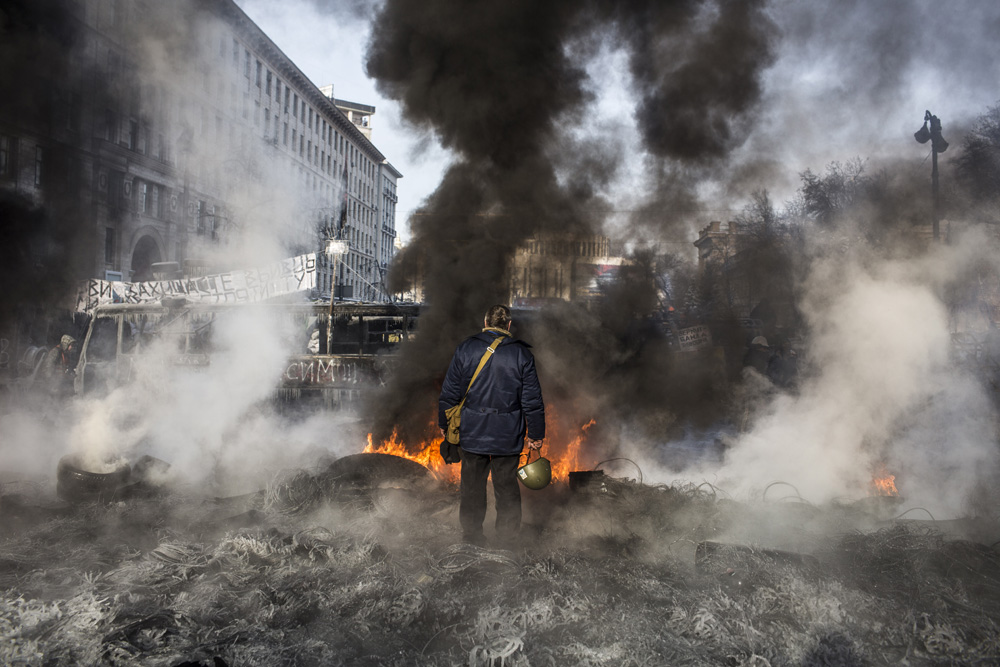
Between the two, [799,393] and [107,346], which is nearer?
[799,393]

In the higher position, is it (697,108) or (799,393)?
(697,108)

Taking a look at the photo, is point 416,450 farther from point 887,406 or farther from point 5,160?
point 5,160

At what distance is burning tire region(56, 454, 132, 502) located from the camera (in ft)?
17.8

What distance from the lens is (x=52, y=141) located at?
24.0 feet

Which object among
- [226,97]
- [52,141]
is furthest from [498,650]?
[226,97]

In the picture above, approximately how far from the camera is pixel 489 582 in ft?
12.4

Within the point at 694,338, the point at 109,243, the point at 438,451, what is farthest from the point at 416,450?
the point at 109,243

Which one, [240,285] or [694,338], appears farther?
[694,338]

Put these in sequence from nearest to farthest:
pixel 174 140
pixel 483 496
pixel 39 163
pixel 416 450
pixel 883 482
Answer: pixel 483 496, pixel 883 482, pixel 416 450, pixel 39 163, pixel 174 140

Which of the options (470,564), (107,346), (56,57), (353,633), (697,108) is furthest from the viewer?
(107,346)

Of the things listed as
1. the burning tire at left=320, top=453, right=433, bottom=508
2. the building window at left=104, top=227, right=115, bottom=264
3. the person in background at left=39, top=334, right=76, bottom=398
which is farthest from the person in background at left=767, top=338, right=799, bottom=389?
the person in background at left=39, top=334, right=76, bottom=398

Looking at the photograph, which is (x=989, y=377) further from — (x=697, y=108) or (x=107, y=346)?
(x=107, y=346)

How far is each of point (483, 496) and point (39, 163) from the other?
7554mm

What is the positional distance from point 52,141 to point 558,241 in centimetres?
677
